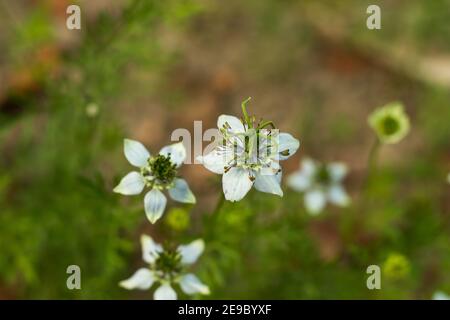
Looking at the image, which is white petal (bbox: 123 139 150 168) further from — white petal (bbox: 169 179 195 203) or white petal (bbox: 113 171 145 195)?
white petal (bbox: 169 179 195 203)

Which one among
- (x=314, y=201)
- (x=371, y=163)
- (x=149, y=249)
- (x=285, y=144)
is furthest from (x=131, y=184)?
(x=371, y=163)

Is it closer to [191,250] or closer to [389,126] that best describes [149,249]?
[191,250]

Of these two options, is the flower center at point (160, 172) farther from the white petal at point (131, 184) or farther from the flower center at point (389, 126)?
the flower center at point (389, 126)
